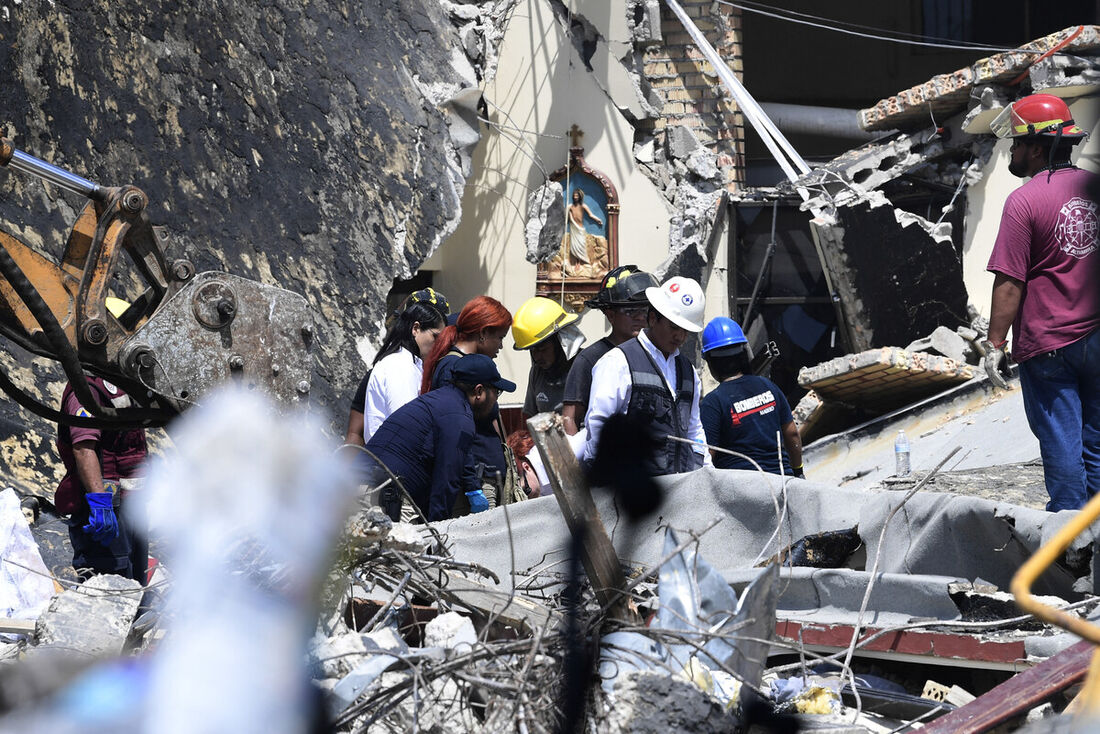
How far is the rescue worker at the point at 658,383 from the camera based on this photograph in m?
4.75

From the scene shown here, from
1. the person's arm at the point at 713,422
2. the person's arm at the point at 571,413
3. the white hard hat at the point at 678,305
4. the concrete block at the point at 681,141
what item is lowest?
the person's arm at the point at 713,422

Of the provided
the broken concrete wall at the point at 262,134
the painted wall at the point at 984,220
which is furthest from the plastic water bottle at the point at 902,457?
the broken concrete wall at the point at 262,134

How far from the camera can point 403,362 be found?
534 centimetres

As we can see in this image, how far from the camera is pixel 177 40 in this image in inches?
305

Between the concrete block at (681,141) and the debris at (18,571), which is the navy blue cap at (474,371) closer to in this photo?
the debris at (18,571)

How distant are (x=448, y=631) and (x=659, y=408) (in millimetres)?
1968

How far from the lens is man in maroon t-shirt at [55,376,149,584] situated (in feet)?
16.5

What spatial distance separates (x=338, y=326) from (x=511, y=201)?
2894 millimetres

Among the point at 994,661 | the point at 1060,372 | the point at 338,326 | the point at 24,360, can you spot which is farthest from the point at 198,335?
the point at 338,326

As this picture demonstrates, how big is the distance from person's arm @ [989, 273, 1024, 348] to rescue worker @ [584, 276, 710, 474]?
45.2 inches

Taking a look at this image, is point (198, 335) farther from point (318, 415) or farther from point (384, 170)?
point (384, 170)

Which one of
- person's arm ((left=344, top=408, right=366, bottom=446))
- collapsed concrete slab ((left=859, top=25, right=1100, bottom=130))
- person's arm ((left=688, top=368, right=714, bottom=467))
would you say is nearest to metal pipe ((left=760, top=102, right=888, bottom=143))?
collapsed concrete slab ((left=859, top=25, right=1100, bottom=130))

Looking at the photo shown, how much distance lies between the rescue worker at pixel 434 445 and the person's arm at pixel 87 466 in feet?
4.25

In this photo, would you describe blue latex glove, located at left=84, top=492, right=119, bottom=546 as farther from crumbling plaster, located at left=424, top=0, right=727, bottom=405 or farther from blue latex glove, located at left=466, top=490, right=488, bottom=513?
crumbling plaster, located at left=424, top=0, right=727, bottom=405
